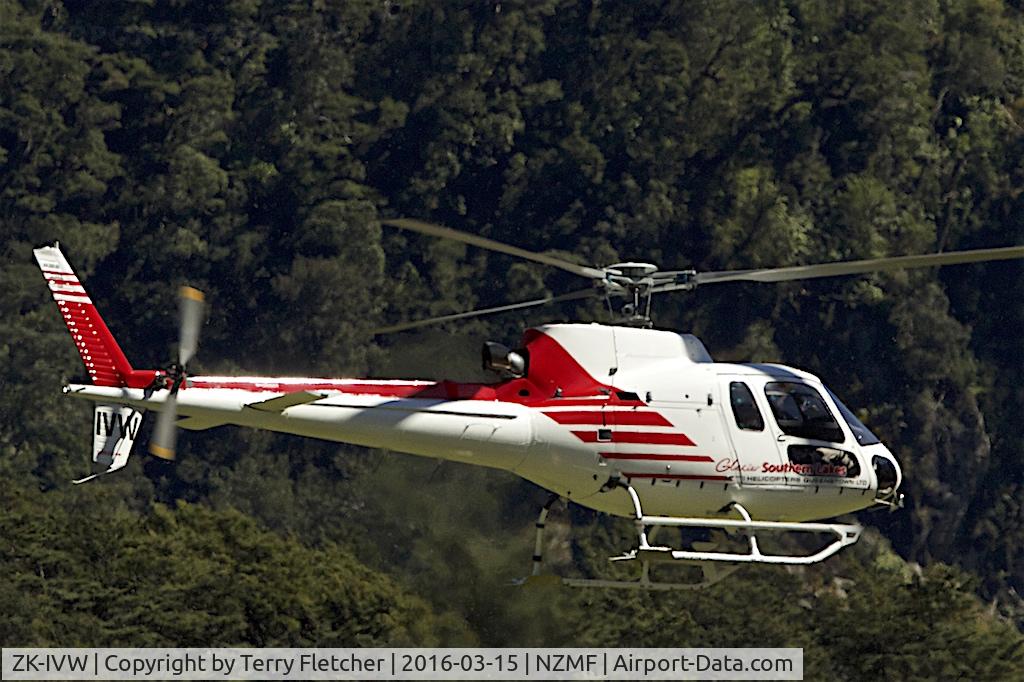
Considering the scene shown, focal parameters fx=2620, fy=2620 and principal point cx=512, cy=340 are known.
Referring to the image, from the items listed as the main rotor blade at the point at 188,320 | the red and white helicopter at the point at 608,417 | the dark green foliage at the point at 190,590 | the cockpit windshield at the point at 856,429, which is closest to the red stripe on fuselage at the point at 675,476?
the red and white helicopter at the point at 608,417

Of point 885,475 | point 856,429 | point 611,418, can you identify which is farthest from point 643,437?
point 885,475

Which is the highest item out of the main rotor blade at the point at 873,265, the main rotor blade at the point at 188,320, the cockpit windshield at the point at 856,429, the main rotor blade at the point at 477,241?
the main rotor blade at the point at 477,241

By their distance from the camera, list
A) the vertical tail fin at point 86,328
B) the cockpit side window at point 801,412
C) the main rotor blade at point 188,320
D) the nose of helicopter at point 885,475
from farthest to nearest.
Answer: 1. the nose of helicopter at point 885,475
2. the cockpit side window at point 801,412
3. the vertical tail fin at point 86,328
4. the main rotor blade at point 188,320

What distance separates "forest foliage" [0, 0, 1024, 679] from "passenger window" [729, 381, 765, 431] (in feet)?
127

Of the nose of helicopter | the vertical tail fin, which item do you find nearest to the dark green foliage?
the nose of helicopter

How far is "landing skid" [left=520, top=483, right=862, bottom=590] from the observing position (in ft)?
80.4

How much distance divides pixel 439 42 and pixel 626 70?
5.33 m

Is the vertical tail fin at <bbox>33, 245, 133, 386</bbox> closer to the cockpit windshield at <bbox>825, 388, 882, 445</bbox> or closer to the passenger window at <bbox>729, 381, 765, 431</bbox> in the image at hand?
the passenger window at <bbox>729, 381, 765, 431</bbox>

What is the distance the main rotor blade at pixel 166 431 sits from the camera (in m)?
23.5

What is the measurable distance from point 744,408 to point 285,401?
4.62 m

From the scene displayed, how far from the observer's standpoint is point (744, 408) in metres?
25.7

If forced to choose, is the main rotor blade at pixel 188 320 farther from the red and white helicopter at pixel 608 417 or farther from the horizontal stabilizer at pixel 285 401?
the horizontal stabilizer at pixel 285 401

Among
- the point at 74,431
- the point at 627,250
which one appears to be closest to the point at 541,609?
the point at 74,431

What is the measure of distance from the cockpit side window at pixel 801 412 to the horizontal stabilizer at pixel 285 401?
468cm
